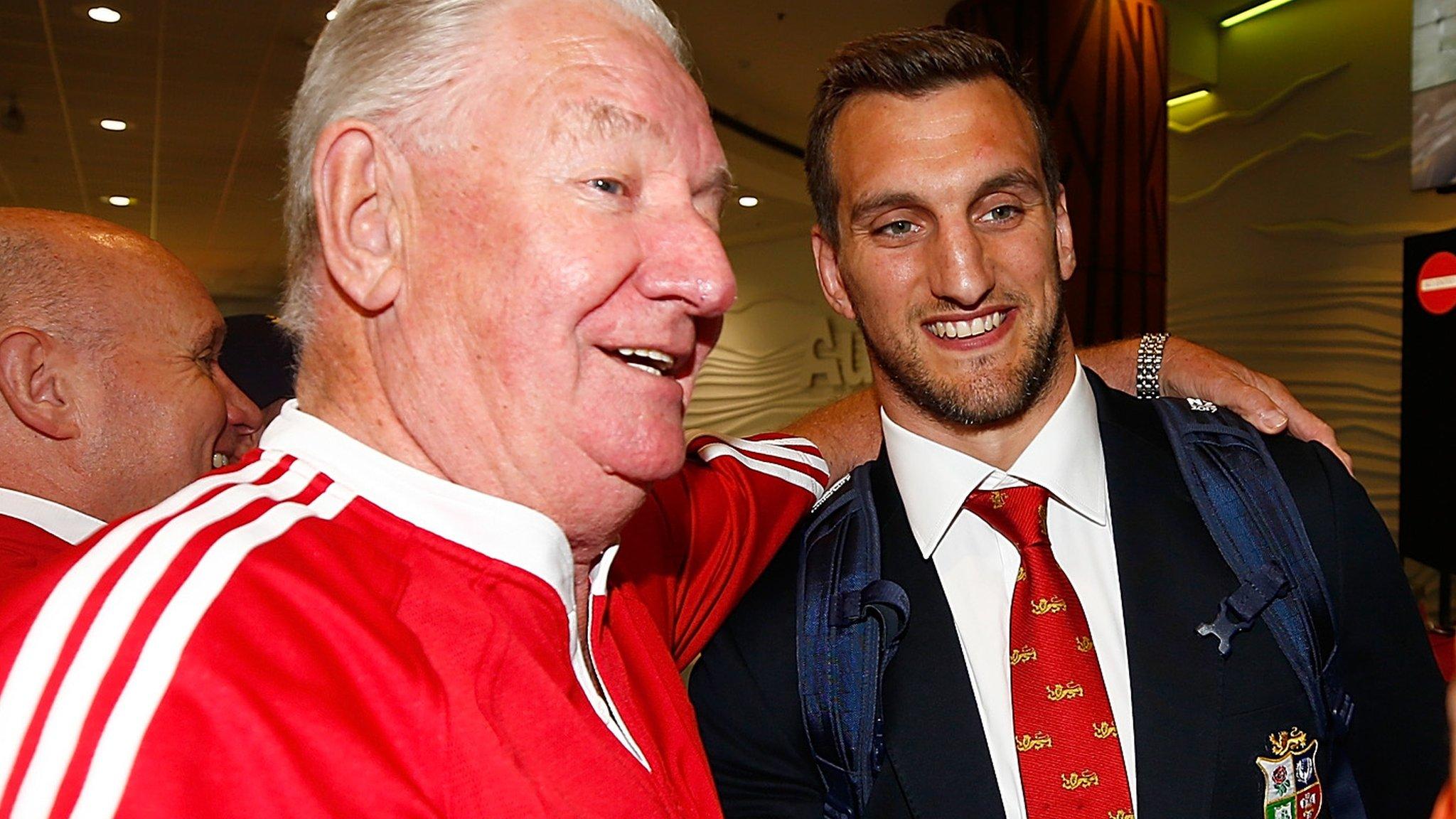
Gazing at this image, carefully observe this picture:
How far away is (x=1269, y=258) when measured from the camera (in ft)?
25.8

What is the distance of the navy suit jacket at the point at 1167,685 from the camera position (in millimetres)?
1361

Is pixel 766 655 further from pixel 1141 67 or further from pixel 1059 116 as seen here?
pixel 1141 67

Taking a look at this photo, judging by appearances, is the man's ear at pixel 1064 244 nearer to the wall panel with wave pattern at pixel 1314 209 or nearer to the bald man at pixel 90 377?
the bald man at pixel 90 377

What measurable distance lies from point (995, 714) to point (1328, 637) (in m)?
0.46

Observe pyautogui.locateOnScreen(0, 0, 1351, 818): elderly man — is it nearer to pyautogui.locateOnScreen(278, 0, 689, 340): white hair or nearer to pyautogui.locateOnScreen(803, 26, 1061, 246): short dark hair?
pyautogui.locateOnScreen(278, 0, 689, 340): white hair

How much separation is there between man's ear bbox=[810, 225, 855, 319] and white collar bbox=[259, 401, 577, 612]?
3.15ft

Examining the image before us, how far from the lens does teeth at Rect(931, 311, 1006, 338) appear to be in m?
1.60

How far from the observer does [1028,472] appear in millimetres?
1563

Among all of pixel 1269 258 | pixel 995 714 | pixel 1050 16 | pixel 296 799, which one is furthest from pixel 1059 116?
pixel 296 799

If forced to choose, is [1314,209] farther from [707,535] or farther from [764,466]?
[707,535]

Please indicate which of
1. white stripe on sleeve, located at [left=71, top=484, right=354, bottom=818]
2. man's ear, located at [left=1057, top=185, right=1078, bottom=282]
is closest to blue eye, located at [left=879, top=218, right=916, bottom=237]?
man's ear, located at [left=1057, top=185, right=1078, bottom=282]

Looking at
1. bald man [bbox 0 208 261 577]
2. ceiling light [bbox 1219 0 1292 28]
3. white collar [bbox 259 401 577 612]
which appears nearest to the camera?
white collar [bbox 259 401 577 612]

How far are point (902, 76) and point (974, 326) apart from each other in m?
0.42

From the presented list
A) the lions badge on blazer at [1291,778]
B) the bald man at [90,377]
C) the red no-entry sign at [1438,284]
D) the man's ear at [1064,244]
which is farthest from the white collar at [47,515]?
the red no-entry sign at [1438,284]
